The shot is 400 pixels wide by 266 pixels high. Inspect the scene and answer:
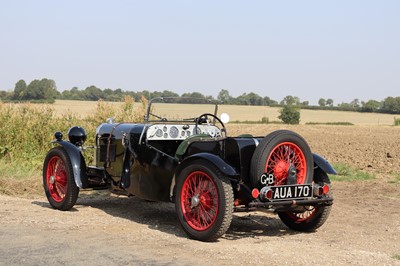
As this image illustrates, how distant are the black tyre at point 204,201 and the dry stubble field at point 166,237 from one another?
0.58 feet

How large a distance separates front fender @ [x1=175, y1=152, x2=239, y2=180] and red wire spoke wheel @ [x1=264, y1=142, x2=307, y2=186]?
0.45m

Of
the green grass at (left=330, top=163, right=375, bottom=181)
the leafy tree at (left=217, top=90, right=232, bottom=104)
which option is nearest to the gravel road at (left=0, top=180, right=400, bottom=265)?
the leafy tree at (left=217, top=90, right=232, bottom=104)

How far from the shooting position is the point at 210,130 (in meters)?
8.70

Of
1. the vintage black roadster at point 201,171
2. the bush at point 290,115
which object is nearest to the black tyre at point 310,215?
the vintage black roadster at point 201,171

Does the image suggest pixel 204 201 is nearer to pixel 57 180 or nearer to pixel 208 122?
pixel 208 122

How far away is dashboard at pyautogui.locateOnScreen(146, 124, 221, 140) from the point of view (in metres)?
8.09

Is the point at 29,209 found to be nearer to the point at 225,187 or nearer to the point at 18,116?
the point at 225,187

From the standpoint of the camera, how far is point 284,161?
6.87m

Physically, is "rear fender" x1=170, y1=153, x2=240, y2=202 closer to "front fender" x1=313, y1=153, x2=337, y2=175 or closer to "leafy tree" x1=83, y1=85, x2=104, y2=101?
"front fender" x1=313, y1=153, x2=337, y2=175

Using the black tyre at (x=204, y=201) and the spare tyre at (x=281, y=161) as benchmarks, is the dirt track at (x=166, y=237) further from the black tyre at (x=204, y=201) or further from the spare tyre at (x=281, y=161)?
the spare tyre at (x=281, y=161)

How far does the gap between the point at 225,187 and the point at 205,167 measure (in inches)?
14.0

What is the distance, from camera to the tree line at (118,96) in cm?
955

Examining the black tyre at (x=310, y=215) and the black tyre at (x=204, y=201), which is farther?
the black tyre at (x=310, y=215)

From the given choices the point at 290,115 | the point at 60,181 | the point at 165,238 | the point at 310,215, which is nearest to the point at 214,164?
the point at 165,238
